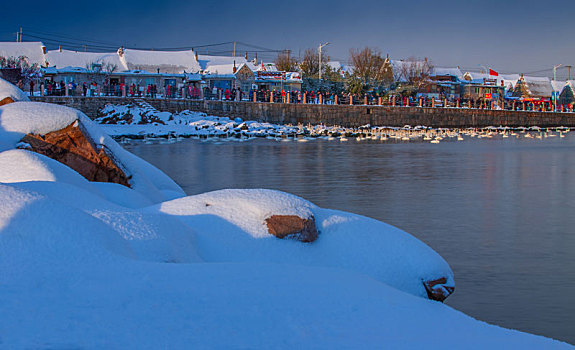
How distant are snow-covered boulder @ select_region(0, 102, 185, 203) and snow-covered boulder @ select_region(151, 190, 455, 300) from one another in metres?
2.22

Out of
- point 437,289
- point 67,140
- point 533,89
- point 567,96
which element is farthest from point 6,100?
point 567,96

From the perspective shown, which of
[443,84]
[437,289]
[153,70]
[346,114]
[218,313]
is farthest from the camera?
[443,84]

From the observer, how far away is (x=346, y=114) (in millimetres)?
47219

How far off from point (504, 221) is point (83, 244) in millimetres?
8503

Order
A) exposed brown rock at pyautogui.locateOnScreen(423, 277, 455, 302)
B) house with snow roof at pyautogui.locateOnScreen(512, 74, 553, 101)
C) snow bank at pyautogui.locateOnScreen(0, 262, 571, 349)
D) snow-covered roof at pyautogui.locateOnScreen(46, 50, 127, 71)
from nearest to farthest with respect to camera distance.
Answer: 1. snow bank at pyautogui.locateOnScreen(0, 262, 571, 349)
2. exposed brown rock at pyautogui.locateOnScreen(423, 277, 455, 302)
3. snow-covered roof at pyautogui.locateOnScreen(46, 50, 127, 71)
4. house with snow roof at pyautogui.locateOnScreen(512, 74, 553, 101)

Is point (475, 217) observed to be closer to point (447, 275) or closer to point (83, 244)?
point (447, 275)

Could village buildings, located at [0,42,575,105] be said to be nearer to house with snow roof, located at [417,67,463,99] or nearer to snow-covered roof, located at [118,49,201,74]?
snow-covered roof, located at [118,49,201,74]

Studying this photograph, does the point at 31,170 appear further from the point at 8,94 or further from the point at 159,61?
the point at 159,61

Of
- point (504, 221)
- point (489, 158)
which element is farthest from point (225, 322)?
point (489, 158)

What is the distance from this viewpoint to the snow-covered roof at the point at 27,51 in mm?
55719

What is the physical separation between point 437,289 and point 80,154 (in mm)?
4218

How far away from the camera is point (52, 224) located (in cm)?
283

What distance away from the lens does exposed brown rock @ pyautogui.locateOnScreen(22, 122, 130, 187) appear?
6.53 m

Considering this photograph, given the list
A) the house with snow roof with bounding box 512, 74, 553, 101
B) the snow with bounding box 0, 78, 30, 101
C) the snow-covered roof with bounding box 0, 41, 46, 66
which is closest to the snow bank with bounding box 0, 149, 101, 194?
the snow with bounding box 0, 78, 30, 101
